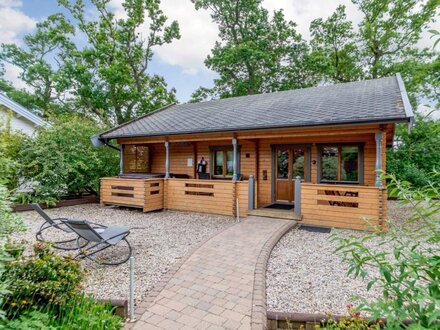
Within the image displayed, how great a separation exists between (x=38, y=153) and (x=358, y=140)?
11.2 metres

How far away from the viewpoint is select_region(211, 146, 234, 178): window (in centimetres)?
1071

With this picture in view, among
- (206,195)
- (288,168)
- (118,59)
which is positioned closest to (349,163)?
(288,168)

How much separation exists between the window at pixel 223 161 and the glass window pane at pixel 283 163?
1.89m

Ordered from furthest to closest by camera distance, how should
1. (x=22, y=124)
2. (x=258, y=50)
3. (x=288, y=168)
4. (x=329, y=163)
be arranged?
(x=258, y=50) → (x=22, y=124) → (x=288, y=168) → (x=329, y=163)

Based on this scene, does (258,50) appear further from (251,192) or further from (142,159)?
(251,192)

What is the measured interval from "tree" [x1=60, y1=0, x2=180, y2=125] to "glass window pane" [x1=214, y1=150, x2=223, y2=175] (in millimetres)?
11195

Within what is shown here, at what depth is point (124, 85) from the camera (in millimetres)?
19203

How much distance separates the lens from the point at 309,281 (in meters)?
3.89

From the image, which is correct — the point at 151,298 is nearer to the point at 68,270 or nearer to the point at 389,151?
the point at 68,270

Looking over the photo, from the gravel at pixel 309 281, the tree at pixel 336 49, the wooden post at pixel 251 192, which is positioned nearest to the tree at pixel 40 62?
the tree at pixel 336 49

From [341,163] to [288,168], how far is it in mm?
1763

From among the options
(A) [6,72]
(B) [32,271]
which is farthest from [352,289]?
(A) [6,72]

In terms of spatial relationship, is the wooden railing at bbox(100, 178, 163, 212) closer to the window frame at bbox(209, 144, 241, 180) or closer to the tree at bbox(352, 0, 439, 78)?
the window frame at bbox(209, 144, 241, 180)

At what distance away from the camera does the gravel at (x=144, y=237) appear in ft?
12.3
